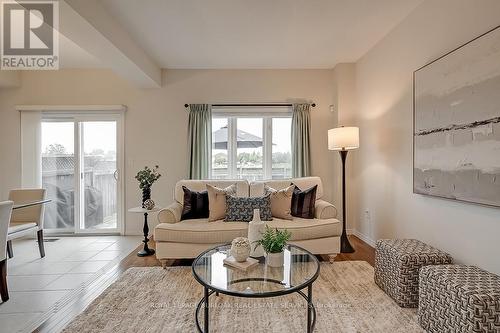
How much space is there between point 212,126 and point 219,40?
4.63 ft

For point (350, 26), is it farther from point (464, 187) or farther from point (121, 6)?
point (121, 6)

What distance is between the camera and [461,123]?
6.77ft

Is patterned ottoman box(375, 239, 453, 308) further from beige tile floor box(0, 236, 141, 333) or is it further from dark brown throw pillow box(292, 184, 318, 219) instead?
beige tile floor box(0, 236, 141, 333)

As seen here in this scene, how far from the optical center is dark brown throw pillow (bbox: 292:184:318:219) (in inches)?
129

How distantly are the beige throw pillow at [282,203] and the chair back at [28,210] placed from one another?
9.70 ft

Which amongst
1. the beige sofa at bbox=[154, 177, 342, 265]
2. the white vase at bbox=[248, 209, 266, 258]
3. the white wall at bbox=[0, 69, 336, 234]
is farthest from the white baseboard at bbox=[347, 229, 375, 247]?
the white vase at bbox=[248, 209, 266, 258]

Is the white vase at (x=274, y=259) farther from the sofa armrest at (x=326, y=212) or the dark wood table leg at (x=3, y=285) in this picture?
the dark wood table leg at (x=3, y=285)

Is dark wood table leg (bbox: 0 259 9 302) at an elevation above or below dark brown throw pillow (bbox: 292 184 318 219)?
below

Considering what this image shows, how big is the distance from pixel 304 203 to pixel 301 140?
4.19ft

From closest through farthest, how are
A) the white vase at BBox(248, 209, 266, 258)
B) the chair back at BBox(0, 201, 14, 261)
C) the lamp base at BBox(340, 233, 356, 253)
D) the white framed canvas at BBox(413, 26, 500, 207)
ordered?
1. the white framed canvas at BBox(413, 26, 500, 207)
2. the white vase at BBox(248, 209, 266, 258)
3. the chair back at BBox(0, 201, 14, 261)
4. the lamp base at BBox(340, 233, 356, 253)

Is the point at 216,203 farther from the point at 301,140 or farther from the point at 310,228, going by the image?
the point at 301,140

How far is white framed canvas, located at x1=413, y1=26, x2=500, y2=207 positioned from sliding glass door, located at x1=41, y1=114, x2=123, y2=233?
13.8ft

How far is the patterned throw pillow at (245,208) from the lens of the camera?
3119 mm

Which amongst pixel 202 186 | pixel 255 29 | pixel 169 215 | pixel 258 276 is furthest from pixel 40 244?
pixel 255 29
